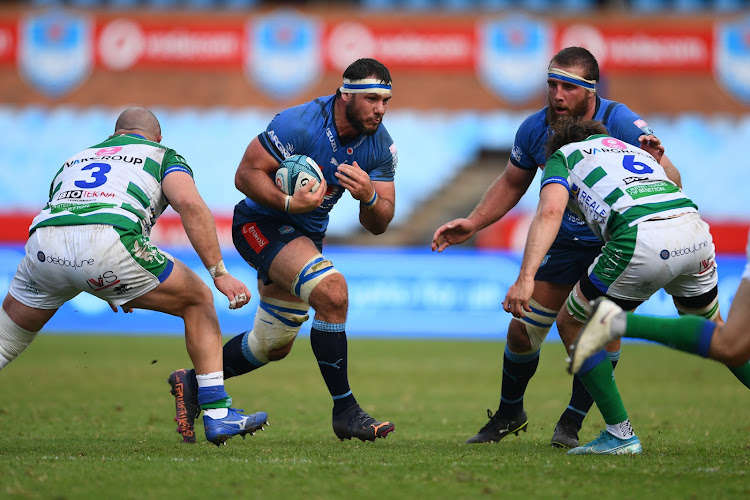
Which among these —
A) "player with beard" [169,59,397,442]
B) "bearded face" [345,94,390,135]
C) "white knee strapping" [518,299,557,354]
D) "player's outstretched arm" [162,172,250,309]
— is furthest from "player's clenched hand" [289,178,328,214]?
"white knee strapping" [518,299,557,354]

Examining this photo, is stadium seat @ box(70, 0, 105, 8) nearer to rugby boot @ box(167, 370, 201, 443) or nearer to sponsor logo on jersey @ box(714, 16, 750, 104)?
sponsor logo on jersey @ box(714, 16, 750, 104)

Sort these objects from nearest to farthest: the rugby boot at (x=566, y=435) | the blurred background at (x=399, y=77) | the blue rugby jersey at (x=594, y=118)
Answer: the rugby boot at (x=566, y=435), the blue rugby jersey at (x=594, y=118), the blurred background at (x=399, y=77)

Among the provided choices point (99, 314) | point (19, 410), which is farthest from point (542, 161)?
point (99, 314)

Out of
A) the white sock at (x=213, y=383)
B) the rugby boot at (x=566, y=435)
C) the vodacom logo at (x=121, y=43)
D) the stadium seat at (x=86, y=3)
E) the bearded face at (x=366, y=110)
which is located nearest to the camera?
the white sock at (x=213, y=383)

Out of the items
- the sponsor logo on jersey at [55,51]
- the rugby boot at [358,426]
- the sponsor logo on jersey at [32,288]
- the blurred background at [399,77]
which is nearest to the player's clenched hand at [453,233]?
the rugby boot at [358,426]

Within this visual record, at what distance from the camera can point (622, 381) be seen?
35.6ft

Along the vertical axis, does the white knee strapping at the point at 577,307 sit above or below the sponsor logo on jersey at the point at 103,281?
below

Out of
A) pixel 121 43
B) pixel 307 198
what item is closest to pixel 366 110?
pixel 307 198

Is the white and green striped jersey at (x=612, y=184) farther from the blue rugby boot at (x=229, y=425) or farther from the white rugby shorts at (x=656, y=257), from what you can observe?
the blue rugby boot at (x=229, y=425)

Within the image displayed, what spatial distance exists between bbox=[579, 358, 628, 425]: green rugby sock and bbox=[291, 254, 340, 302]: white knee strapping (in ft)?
6.01

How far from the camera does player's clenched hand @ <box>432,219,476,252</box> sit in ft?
21.6

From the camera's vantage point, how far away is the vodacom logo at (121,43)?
26.5 m

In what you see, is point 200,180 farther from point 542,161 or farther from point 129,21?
point 542,161

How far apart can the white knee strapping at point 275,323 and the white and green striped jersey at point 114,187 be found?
4.10 feet
